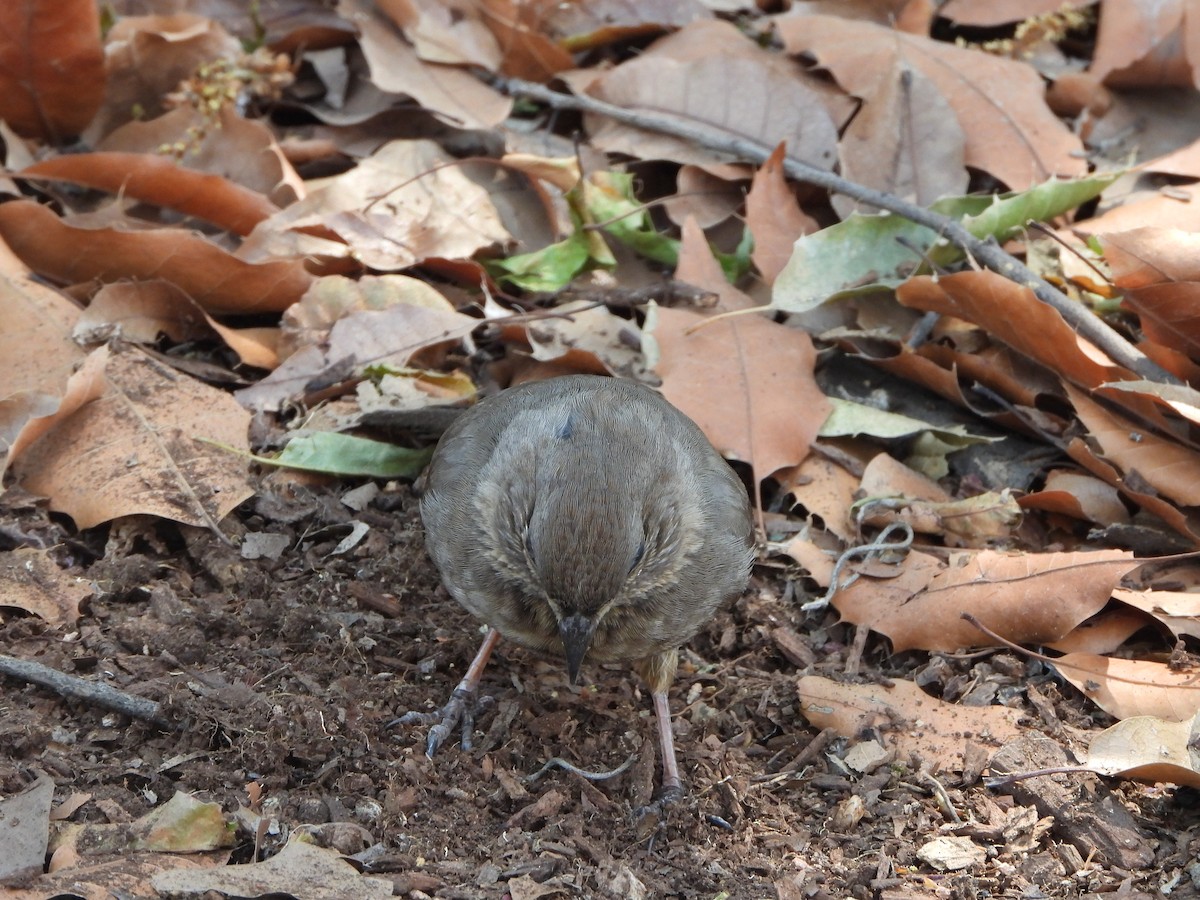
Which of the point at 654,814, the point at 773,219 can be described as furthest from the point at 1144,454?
the point at 654,814

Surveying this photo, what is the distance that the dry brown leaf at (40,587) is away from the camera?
13.9ft

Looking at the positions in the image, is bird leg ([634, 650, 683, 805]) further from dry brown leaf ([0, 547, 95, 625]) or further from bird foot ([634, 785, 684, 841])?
dry brown leaf ([0, 547, 95, 625])

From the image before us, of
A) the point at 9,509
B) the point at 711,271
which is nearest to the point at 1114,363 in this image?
the point at 711,271

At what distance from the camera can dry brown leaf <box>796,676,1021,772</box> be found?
4.26 metres

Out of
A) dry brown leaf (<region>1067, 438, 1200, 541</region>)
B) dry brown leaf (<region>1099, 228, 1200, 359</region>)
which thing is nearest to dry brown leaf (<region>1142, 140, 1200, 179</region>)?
dry brown leaf (<region>1099, 228, 1200, 359</region>)

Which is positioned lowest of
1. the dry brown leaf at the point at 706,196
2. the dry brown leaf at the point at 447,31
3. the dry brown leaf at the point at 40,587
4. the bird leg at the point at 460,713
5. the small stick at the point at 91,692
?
the bird leg at the point at 460,713

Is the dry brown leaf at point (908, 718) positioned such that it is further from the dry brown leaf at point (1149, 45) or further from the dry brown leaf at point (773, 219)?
the dry brown leaf at point (1149, 45)

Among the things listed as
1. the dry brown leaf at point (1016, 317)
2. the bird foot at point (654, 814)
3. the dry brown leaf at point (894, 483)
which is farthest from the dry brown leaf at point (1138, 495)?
the bird foot at point (654, 814)

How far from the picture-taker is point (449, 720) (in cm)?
430

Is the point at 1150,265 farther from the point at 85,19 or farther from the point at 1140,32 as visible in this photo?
the point at 85,19

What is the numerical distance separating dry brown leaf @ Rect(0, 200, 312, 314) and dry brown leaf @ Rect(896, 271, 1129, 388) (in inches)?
101

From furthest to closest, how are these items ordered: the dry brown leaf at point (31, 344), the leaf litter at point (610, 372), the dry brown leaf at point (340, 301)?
the dry brown leaf at point (340, 301)
the dry brown leaf at point (31, 344)
the leaf litter at point (610, 372)

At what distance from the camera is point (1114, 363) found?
504cm

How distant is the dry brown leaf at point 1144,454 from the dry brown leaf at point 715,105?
181cm
